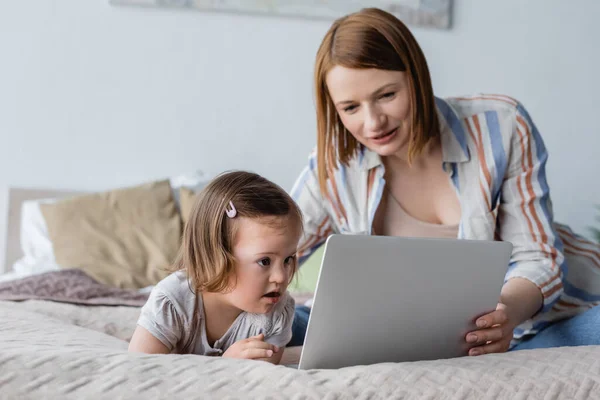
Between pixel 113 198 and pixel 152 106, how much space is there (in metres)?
0.46

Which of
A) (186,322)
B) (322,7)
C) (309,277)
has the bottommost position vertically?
(309,277)

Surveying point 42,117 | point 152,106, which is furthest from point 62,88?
point 152,106

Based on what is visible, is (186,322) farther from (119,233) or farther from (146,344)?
(119,233)

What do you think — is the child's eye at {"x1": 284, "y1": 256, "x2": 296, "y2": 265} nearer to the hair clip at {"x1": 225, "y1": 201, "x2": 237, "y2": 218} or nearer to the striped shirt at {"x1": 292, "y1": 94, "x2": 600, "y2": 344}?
the hair clip at {"x1": 225, "y1": 201, "x2": 237, "y2": 218}

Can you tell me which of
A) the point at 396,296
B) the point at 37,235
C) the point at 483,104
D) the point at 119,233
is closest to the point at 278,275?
the point at 396,296

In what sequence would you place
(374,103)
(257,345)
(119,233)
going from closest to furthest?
1. (257,345)
2. (374,103)
3. (119,233)

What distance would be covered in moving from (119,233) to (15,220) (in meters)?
0.49

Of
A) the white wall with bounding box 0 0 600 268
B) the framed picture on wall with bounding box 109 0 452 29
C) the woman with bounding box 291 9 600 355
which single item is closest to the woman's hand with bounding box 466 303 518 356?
the woman with bounding box 291 9 600 355

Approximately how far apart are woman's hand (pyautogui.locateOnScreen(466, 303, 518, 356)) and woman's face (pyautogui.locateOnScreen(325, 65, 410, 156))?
1.56 ft

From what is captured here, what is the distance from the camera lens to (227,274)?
1.14 m

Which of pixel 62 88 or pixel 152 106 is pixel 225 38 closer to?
pixel 152 106

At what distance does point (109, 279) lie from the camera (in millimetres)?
2402

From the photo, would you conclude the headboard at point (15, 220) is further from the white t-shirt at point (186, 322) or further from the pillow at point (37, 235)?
the white t-shirt at point (186, 322)

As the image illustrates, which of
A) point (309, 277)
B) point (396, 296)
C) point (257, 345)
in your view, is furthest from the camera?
point (309, 277)
